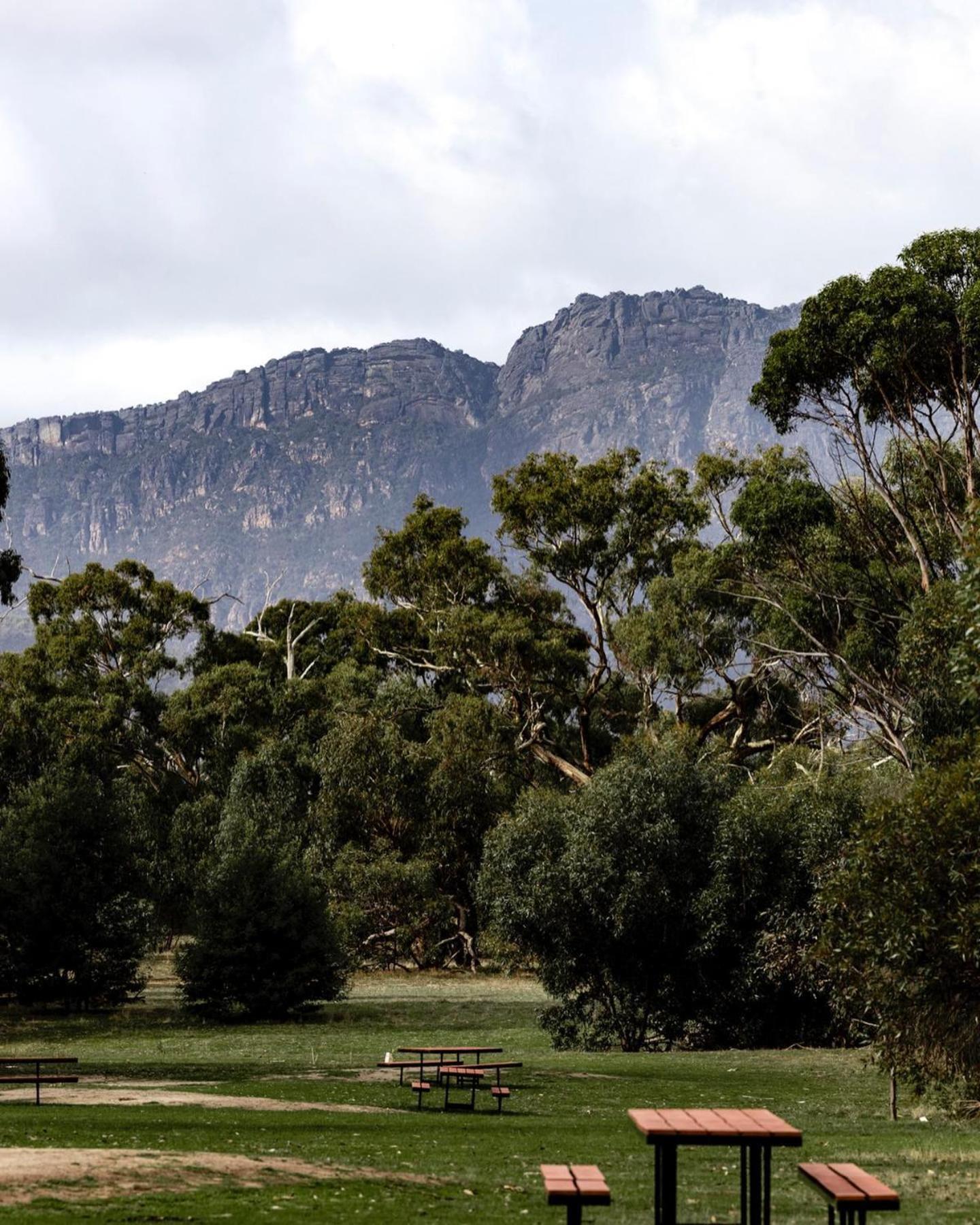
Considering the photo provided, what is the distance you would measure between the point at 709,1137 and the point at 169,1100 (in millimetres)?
11670

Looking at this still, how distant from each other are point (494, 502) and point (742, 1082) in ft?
111

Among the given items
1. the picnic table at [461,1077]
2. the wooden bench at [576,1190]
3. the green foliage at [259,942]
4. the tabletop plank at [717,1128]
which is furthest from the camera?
the green foliage at [259,942]

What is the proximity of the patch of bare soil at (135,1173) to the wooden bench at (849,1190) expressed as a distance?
3961 millimetres

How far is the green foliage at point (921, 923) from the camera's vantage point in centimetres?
1617

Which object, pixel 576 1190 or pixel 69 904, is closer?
pixel 576 1190

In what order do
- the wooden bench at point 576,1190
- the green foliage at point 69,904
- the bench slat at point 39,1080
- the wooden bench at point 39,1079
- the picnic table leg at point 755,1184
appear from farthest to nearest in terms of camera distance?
1. the green foliage at point 69,904
2. the wooden bench at point 39,1079
3. the bench slat at point 39,1080
4. the picnic table leg at point 755,1184
5. the wooden bench at point 576,1190

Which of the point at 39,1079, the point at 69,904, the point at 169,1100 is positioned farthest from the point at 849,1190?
the point at 69,904

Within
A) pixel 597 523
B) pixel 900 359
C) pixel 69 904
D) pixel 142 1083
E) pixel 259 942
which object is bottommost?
pixel 259 942

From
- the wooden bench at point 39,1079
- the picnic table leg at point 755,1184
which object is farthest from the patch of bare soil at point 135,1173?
the wooden bench at point 39,1079

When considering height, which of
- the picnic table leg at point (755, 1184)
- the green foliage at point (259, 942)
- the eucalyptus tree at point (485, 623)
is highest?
the eucalyptus tree at point (485, 623)

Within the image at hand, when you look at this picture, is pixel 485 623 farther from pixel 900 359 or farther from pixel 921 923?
pixel 921 923

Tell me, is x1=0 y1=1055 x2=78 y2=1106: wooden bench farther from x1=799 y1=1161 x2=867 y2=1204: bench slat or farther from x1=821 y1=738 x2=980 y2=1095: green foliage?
x1=799 y1=1161 x2=867 y2=1204: bench slat

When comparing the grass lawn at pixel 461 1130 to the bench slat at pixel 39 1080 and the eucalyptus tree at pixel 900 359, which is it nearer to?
the bench slat at pixel 39 1080

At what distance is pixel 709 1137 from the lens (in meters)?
8.27
